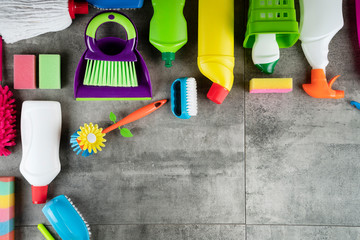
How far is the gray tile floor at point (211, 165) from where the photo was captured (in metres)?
0.95

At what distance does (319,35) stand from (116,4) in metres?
0.64

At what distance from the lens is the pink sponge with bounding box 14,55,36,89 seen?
91 centimetres

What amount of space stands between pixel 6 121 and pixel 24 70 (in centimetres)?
17

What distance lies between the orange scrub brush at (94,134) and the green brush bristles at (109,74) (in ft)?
0.32

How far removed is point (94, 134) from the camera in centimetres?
88

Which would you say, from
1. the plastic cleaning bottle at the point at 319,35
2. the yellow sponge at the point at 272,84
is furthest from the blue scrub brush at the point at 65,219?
the plastic cleaning bottle at the point at 319,35

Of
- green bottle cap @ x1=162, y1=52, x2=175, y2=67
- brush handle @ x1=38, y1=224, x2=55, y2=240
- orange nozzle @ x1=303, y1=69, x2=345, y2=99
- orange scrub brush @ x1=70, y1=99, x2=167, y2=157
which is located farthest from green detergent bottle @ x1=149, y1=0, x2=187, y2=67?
brush handle @ x1=38, y1=224, x2=55, y2=240

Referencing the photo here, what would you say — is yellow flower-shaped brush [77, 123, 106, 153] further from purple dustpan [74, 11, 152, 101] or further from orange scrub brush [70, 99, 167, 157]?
purple dustpan [74, 11, 152, 101]

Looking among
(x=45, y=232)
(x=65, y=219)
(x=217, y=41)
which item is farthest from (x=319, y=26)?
(x=45, y=232)

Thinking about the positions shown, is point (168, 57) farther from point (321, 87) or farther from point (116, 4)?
point (321, 87)

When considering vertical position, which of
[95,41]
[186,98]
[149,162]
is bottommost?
[149,162]

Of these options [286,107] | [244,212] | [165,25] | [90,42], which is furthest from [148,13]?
[244,212]

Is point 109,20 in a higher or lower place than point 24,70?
higher

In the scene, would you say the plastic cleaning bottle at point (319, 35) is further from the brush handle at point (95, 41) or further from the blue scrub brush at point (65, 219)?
the blue scrub brush at point (65, 219)
